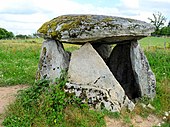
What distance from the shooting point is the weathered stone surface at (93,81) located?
25.0ft

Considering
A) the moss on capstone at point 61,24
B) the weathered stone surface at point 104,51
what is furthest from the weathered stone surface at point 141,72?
the moss on capstone at point 61,24

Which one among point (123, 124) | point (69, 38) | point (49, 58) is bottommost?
point (123, 124)

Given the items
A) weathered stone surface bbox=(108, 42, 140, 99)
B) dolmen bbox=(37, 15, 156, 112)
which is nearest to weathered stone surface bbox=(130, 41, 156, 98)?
dolmen bbox=(37, 15, 156, 112)

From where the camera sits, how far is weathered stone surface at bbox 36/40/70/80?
8.32 metres

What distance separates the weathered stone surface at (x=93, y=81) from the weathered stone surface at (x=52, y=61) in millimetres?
404

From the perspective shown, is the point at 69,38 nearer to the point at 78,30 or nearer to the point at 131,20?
the point at 78,30

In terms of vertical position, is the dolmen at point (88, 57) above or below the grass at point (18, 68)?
above

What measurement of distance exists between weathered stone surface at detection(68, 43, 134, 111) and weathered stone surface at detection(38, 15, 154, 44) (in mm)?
434

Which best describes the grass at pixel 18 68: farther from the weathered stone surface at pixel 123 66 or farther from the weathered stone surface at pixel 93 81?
the weathered stone surface at pixel 123 66

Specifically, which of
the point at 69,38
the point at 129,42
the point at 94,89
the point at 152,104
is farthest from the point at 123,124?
the point at 129,42

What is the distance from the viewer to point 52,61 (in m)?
8.39

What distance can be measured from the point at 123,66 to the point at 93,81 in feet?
8.86

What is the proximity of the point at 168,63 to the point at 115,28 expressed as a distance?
21.9 ft

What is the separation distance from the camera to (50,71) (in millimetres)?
8352
